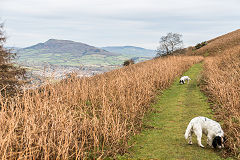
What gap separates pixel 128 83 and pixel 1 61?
15.1m

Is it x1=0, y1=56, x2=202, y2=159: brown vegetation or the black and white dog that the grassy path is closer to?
the black and white dog

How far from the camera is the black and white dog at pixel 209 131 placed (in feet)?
19.7

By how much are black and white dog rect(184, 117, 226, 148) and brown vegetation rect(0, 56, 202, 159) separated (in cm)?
193

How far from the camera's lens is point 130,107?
8.23 m

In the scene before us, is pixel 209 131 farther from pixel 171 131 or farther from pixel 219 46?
pixel 219 46

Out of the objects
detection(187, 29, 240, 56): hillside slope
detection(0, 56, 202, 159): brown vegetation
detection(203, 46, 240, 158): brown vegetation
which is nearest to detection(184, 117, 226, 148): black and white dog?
detection(203, 46, 240, 158): brown vegetation

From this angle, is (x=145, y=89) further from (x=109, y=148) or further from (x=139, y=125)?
(x=109, y=148)

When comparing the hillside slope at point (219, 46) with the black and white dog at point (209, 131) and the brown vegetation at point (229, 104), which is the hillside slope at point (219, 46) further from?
the black and white dog at point (209, 131)

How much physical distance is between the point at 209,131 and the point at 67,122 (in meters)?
4.07

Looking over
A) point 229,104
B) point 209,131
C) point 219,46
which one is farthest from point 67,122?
point 219,46

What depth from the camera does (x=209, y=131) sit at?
6.26 m

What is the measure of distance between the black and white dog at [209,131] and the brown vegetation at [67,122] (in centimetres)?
193

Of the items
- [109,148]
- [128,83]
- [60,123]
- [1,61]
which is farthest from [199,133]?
[1,61]

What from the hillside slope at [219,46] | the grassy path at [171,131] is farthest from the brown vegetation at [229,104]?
the hillside slope at [219,46]
